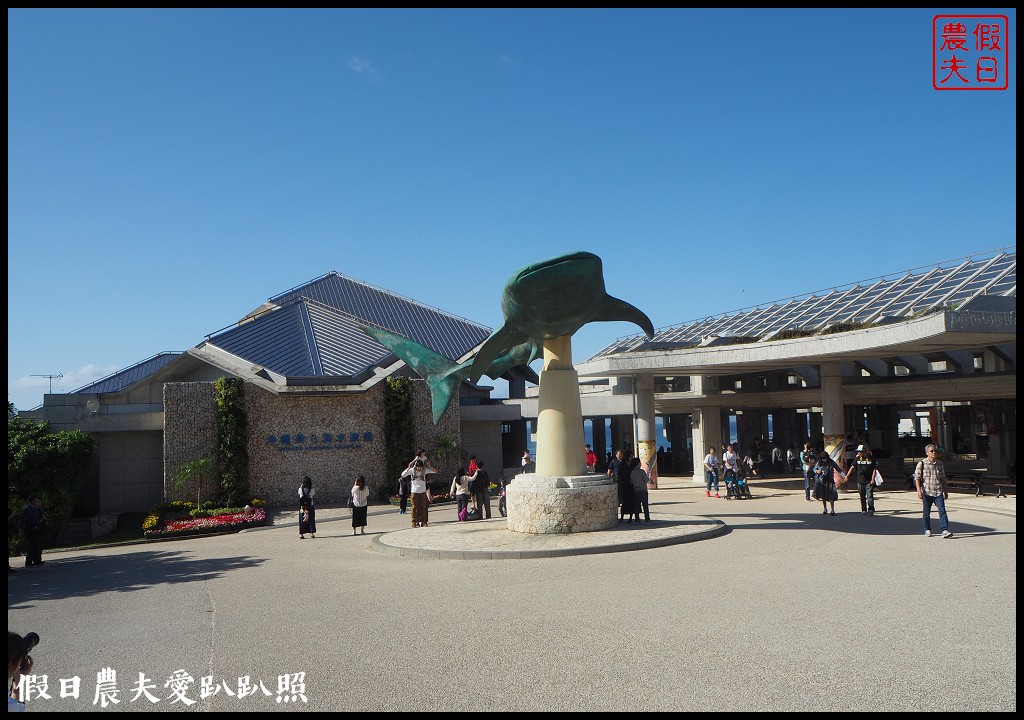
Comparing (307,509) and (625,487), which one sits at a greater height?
(625,487)

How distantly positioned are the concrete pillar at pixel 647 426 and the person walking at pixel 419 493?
34.4ft

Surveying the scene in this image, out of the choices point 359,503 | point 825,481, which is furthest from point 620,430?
point 359,503

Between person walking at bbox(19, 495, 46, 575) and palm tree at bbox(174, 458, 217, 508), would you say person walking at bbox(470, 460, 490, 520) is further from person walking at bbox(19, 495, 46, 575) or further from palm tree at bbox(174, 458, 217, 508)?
palm tree at bbox(174, 458, 217, 508)

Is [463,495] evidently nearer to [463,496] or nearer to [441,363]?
[463,496]

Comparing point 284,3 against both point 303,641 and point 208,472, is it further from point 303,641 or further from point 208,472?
point 208,472

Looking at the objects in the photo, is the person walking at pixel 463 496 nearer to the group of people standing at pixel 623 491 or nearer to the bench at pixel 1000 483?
the group of people standing at pixel 623 491

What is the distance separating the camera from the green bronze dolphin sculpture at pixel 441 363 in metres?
16.3

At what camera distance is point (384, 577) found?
11.0 m

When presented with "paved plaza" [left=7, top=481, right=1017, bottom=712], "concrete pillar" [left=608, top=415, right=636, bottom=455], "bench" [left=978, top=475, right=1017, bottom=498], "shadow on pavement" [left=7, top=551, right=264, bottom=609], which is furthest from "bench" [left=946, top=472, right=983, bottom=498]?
"concrete pillar" [left=608, top=415, right=636, bottom=455]

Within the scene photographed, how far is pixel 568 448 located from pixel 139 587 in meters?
7.56

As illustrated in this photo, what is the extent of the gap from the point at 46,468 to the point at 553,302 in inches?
620

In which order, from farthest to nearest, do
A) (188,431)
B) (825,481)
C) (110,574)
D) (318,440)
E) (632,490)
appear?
(318,440)
(188,431)
(825,481)
(632,490)
(110,574)

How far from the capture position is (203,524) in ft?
63.9

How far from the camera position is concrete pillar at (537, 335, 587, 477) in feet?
48.0
